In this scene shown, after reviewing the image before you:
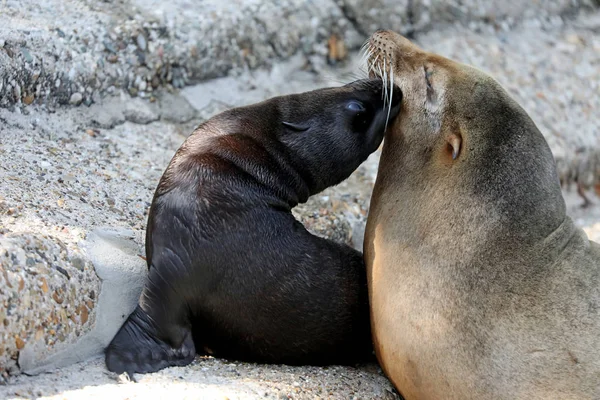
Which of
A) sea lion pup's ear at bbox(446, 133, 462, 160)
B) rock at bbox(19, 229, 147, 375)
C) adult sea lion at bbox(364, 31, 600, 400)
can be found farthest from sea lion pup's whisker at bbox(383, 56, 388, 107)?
rock at bbox(19, 229, 147, 375)

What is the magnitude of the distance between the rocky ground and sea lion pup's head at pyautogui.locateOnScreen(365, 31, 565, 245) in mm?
941

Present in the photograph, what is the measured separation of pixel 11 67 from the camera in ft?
17.2

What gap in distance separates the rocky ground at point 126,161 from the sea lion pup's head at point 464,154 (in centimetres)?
94

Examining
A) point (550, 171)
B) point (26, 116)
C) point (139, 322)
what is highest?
point (550, 171)

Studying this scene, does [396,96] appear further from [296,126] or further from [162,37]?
[162,37]

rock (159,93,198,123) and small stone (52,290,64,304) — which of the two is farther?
rock (159,93,198,123)

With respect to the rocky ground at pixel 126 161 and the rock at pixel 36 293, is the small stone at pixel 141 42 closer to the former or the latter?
the rocky ground at pixel 126 161

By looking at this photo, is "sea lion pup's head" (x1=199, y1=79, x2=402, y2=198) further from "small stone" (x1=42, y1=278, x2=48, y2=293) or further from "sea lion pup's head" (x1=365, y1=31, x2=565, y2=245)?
"small stone" (x1=42, y1=278, x2=48, y2=293)

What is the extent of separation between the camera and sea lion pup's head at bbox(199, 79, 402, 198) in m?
4.73

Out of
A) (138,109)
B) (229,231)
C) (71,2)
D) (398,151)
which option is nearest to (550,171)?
(398,151)

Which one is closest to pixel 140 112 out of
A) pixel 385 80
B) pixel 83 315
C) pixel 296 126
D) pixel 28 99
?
pixel 28 99

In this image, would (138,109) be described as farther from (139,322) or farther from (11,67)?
(139,322)

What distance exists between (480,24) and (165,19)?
3.07 m

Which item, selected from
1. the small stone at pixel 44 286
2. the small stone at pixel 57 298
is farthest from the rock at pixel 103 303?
the small stone at pixel 44 286
